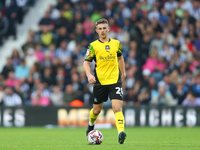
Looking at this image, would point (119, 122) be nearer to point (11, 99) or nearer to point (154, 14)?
point (11, 99)

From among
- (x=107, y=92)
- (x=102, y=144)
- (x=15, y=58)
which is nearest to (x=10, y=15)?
(x=15, y=58)

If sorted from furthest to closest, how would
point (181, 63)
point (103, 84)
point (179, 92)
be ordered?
point (181, 63) < point (179, 92) < point (103, 84)

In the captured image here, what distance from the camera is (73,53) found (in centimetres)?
1861

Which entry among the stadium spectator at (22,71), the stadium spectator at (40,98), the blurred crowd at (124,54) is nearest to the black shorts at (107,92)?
the blurred crowd at (124,54)

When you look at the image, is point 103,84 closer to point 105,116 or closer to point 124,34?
point 105,116

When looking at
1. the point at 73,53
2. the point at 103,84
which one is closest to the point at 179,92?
the point at 73,53

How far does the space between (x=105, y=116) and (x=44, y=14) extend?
7.41 m

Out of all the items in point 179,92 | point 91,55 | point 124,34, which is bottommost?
point 179,92

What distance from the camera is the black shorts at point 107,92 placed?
26.6ft

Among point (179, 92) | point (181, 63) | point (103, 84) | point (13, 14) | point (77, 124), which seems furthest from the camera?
point (13, 14)

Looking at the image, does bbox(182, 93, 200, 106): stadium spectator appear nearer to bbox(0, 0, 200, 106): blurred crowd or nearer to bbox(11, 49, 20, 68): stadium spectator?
bbox(0, 0, 200, 106): blurred crowd

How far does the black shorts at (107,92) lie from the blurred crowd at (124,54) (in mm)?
7984

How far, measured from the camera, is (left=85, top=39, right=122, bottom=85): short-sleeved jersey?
818cm

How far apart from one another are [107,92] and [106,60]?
2.07ft
